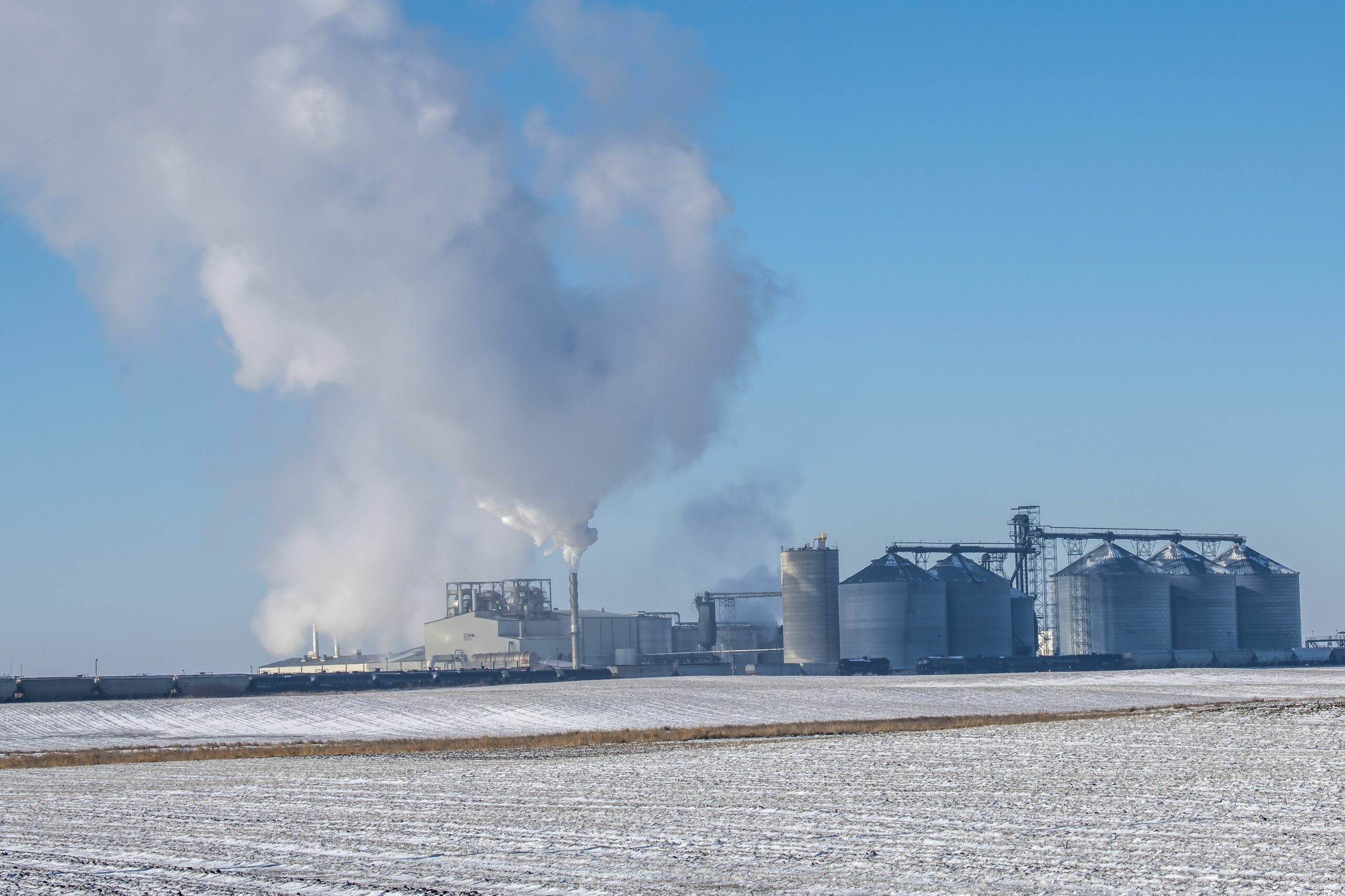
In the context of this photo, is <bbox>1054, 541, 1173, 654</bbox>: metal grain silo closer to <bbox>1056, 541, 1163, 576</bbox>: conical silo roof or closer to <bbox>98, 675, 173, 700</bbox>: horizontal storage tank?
<bbox>1056, 541, 1163, 576</bbox>: conical silo roof

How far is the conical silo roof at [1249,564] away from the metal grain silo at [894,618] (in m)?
31.1

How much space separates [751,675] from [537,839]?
87659mm

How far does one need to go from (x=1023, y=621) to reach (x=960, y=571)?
7.59 meters

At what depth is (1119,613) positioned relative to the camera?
12181 cm

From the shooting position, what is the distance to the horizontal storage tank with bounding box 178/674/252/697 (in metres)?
84.2

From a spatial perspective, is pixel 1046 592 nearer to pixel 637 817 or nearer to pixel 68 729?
pixel 68 729

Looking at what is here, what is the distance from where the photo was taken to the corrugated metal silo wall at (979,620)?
118438 millimetres

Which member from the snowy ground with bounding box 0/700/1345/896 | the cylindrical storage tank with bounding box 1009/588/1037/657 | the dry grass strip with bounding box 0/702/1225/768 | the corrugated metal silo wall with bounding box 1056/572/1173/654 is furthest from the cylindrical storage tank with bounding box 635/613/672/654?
the snowy ground with bounding box 0/700/1345/896

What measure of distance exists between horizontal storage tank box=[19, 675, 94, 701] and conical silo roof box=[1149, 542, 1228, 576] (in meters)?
87.8

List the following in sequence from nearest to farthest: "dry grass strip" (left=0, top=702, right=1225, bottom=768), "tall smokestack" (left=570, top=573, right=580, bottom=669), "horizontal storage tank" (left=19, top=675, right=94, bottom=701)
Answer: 1. "dry grass strip" (left=0, top=702, right=1225, bottom=768)
2. "horizontal storage tank" (left=19, top=675, right=94, bottom=701)
3. "tall smokestack" (left=570, top=573, right=580, bottom=669)

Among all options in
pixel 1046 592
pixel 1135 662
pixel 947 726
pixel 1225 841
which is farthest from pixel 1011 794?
pixel 1046 592

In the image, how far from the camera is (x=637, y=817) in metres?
19.5

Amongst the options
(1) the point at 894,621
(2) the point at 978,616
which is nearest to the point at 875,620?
(1) the point at 894,621

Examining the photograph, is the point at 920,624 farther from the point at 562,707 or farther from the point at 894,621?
the point at 562,707
